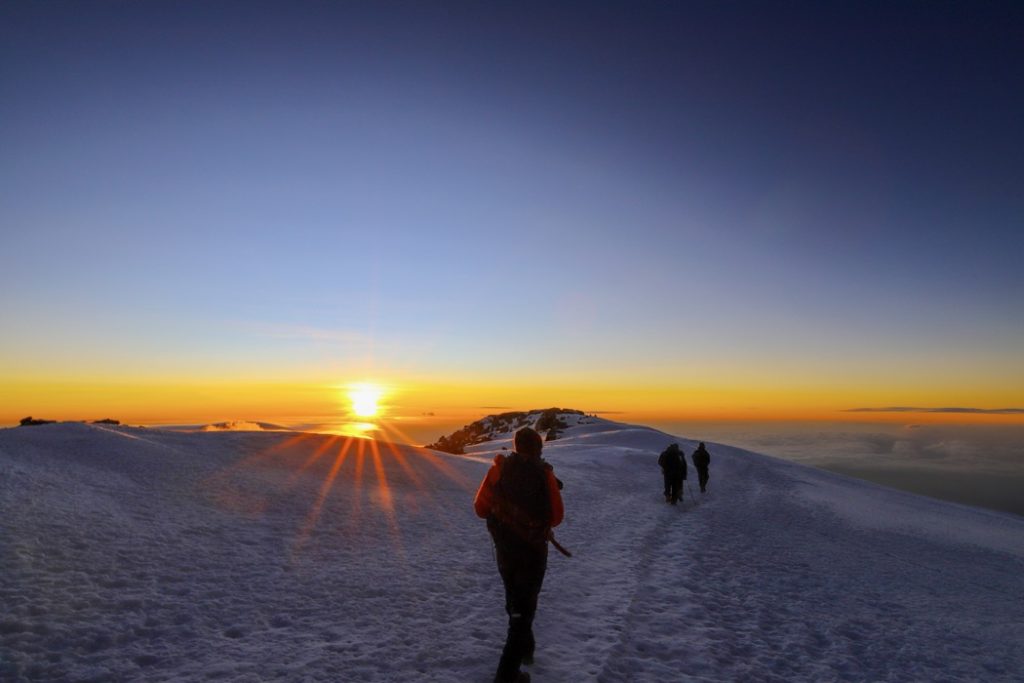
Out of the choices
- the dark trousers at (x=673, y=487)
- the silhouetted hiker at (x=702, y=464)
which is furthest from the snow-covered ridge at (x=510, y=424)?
the dark trousers at (x=673, y=487)

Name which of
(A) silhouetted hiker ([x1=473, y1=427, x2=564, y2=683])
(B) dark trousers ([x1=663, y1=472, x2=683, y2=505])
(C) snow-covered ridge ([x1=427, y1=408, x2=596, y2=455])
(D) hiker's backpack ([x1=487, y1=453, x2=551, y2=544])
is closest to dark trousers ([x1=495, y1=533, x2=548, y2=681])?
(A) silhouetted hiker ([x1=473, y1=427, x2=564, y2=683])

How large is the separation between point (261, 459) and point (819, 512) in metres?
20.4

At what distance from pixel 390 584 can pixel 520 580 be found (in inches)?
153

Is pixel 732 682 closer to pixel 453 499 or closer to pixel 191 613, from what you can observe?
pixel 191 613

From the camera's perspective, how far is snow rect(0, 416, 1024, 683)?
6605mm

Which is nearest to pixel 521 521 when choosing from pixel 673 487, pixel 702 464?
pixel 673 487

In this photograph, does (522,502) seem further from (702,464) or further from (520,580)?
(702,464)

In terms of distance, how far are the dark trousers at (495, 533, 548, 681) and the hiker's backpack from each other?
0.38ft

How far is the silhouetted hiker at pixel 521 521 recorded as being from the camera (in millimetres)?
6262

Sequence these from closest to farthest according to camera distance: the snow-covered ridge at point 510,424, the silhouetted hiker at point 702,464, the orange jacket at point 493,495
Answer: the orange jacket at point 493,495 < the silhouetted hiker at point 702,464 < the snow-covered ridge at point 510,424

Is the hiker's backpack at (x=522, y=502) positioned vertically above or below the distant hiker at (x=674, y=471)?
above

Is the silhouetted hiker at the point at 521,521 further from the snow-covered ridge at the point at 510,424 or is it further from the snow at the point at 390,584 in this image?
the snow-covered ridge at the point at 510,424

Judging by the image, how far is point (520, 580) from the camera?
20.7 ft

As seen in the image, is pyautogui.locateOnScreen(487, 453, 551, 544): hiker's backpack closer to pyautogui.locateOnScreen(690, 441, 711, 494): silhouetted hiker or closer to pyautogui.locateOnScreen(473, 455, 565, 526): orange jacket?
pyautogui.locateOnScreen(473, 455, 565, 526): orange jacket
